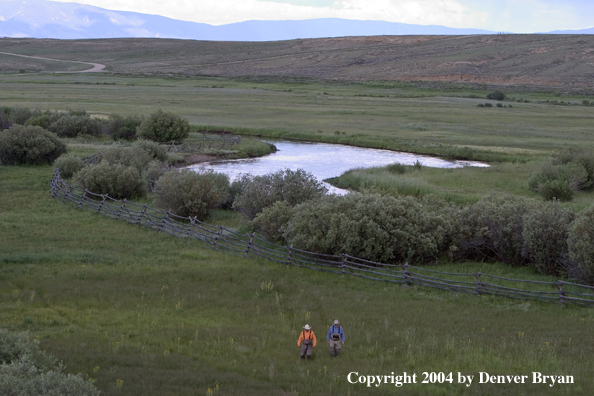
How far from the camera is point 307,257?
1900 cm

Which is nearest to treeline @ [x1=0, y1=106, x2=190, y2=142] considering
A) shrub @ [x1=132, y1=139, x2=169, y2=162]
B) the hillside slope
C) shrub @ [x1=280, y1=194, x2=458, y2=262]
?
shrub @ [x1=132, y1=139, x2=169, y2=162]

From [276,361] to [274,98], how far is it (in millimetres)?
Answer: 74125

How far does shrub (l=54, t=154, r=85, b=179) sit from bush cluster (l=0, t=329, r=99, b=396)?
26.3 metres

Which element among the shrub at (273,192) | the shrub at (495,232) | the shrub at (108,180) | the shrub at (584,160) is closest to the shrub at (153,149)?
the shrub at (108,180)

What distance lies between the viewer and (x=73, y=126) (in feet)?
164

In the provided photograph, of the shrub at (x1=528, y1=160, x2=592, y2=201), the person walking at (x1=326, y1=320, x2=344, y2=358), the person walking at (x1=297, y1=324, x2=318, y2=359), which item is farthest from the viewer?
the shrub at (x1=528, y1=160, x2=592, y2=201)

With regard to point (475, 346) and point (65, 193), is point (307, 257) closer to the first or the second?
point (475, 346)

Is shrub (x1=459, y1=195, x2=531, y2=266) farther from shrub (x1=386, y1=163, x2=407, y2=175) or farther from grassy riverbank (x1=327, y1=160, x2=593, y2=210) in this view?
shrub (x1=386, y1=163, x2=407, y2=175)

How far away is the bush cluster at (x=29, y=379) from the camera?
275 inches

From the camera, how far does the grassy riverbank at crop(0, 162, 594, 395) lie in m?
10.1

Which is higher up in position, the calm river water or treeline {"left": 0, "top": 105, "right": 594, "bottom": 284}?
treeline {"left": 0, "top": 105, "right": 594, "bottom": 284}

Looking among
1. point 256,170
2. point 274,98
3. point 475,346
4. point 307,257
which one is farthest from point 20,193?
point 274,98

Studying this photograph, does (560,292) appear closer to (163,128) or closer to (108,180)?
(108,180)

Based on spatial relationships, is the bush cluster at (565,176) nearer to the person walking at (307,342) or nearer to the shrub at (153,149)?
the person walking at (307,342)
